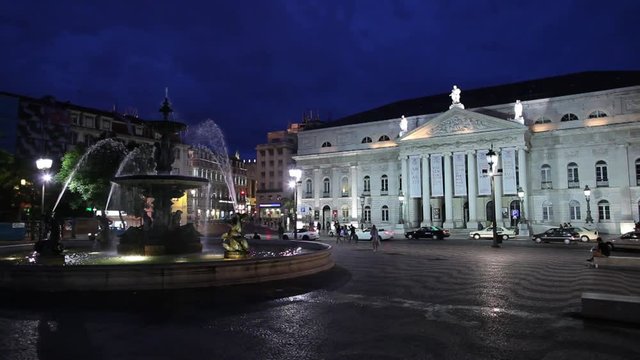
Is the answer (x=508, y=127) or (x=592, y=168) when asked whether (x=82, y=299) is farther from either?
(x=592, y=168)

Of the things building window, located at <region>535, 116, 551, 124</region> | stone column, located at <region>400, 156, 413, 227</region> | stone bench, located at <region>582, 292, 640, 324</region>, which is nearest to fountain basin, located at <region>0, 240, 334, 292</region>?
stone bench, located at <region>582, 292, 640, 324</region>

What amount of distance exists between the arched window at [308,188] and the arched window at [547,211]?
33.7 meters

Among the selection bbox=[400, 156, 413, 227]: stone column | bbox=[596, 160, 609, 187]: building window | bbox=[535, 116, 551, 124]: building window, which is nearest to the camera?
bbox=[596, 160, 609, 187]: building window

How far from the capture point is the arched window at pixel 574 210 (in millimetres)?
54344

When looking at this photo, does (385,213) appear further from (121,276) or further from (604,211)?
(121,276)

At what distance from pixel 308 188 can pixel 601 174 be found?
40.4m

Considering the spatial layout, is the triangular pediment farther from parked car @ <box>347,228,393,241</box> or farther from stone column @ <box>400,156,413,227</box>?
parked car @ <box>347,228,393,241</box>

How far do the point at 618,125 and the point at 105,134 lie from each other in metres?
62.4

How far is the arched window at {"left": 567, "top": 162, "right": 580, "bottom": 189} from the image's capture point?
180 feet

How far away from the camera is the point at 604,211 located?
5284 centimetres

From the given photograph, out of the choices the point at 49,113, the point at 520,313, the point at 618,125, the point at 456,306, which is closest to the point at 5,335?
the point at 456,306

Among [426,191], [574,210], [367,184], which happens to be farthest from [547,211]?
[367,184]

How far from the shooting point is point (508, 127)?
55250 mm

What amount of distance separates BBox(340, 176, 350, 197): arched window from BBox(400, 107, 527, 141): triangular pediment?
43.3ft
